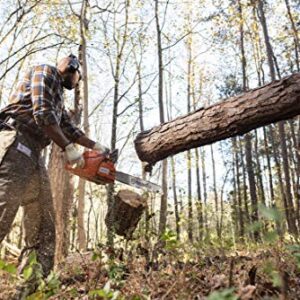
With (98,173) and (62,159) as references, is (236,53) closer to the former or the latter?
(62,159)

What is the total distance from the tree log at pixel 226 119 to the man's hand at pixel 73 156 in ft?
1.94

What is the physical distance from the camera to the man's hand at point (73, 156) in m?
3.46

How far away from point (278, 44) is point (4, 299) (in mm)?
19662

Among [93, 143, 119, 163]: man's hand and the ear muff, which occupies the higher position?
the ear muff

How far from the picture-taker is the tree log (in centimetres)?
307

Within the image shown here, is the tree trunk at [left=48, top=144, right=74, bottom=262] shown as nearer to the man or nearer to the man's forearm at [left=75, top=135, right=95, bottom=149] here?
the man's forearm at [left=75, top=135, right=95, bottom=149]

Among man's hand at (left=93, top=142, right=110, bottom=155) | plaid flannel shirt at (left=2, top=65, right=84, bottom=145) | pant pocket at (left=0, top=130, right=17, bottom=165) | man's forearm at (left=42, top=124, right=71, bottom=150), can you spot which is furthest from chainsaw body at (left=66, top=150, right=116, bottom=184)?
pant pocket at (left=0, top=130, right=17, bottom=165)

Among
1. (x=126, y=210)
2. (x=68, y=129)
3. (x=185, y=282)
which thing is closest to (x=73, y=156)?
(x=68, y=129)

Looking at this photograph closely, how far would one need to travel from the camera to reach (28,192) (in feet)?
11.2

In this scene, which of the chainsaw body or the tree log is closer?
the tree log

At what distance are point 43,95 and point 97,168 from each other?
82 cm

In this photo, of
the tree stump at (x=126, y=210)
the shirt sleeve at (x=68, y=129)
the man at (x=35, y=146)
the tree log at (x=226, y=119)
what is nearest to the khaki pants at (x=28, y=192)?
the man at (x=35, y=146)

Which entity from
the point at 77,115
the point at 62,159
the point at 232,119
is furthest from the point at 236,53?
the point at 232,119

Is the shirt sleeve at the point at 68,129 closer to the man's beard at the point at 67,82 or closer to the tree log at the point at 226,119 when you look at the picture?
the man's beard at the point at 67,82
